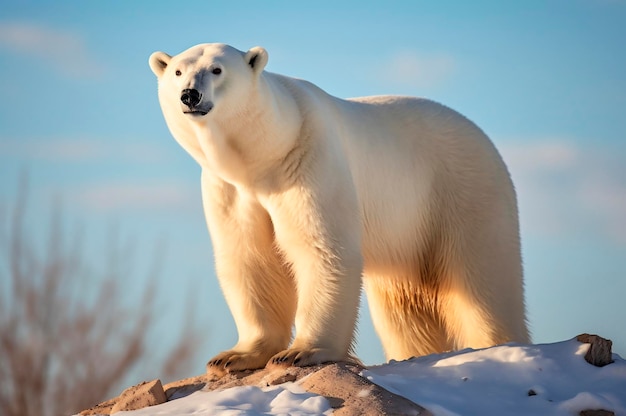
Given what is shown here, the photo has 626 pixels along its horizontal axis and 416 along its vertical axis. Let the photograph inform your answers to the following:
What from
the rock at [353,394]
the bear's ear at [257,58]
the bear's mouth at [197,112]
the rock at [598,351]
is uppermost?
the bear's ear at [257,58]

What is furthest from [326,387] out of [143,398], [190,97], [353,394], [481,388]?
[190,97]

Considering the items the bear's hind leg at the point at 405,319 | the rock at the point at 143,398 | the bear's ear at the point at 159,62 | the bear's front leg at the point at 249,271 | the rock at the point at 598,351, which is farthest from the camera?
the bear's hind leg at the point at 405,319

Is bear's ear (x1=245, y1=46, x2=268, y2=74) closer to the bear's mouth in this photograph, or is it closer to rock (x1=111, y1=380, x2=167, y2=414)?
the bear's mouth

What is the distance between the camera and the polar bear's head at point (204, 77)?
20.3ft

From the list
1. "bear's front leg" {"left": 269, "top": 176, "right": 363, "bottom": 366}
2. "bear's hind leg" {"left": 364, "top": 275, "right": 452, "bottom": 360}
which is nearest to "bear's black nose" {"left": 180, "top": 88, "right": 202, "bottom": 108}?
"bear's front leg" {"left": 269, "top": 176, "right": 363, "bottom": 366}

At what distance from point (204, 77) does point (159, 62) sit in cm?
70

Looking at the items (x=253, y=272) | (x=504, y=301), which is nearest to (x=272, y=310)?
(x=253, y=272)

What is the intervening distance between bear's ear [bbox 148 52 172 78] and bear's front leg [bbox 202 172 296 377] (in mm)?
890

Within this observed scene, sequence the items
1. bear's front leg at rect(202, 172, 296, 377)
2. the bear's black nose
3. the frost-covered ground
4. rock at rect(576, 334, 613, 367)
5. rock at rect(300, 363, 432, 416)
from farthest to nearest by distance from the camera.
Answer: bear's front leg at rect(202, 172, 296, 377)
rock at rect(576, 334, 613, 367)
the bear's black nose
the frost-covered ground
rock at rect(300, 363, 432, 416)

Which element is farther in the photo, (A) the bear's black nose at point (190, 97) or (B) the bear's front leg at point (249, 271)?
(B) the bear's front leg at point (249, 271)

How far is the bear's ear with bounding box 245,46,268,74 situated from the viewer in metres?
6.62

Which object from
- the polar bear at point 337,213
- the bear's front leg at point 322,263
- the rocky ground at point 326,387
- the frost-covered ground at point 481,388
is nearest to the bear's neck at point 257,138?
the polar bear at point 337,213

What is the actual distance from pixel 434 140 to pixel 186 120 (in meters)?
2.48

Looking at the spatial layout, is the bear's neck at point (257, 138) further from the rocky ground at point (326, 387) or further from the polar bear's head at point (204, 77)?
the rocky ground at point (326, 387)
